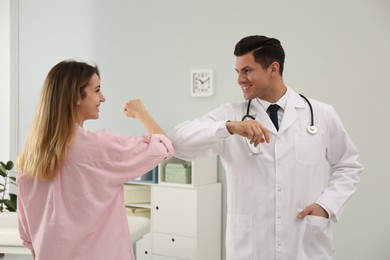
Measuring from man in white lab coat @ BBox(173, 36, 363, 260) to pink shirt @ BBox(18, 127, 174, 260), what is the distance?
34 cm

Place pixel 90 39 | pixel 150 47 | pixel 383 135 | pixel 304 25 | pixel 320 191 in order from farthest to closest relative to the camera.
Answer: pixel 90 39 → pixel 150 47 → pixel 304 25 → pixel 383 135 → pixel 320 191

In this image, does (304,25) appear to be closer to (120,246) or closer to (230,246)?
(230,246)

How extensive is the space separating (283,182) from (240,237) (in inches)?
11.1

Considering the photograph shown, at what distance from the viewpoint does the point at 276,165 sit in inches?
70.6

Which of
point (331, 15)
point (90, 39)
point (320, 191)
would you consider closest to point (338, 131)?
point (320, 191)

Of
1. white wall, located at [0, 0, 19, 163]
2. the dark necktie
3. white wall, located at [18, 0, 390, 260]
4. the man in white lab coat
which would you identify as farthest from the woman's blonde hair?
white wall, located at [0, 0, 19, 163]

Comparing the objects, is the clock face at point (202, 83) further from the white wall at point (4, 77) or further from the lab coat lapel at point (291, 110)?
the white wall at point (4, 77)

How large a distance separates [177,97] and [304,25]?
1.24m

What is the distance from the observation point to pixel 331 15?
130 inches

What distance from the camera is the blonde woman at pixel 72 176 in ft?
4.61

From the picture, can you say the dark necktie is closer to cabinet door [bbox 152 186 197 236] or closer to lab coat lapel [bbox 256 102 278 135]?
lab coat lapel [bbox 256 102 278 135]

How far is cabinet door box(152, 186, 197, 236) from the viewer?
11.3ft

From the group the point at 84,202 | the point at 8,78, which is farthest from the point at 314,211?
the point at 8,78

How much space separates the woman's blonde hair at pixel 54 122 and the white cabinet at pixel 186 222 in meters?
2.10
